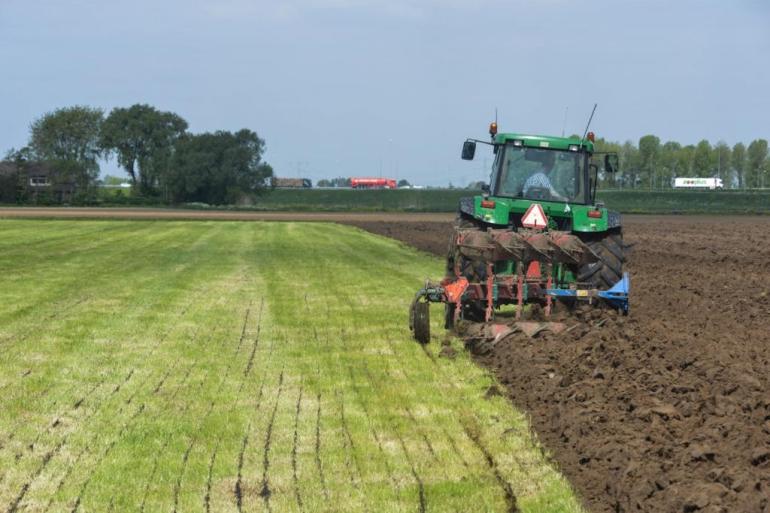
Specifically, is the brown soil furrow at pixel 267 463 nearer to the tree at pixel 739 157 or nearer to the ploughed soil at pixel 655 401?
the ploughed soil at pixel 655 401

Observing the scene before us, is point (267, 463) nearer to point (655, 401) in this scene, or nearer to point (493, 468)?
point (493, 468)

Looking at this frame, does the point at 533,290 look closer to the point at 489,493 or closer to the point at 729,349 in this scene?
the point at 729,349

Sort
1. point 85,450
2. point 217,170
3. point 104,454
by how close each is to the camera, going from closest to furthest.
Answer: point 104,454 → point 85,450 → point 217,170

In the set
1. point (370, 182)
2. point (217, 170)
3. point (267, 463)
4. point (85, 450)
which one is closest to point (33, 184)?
point (217, 170)

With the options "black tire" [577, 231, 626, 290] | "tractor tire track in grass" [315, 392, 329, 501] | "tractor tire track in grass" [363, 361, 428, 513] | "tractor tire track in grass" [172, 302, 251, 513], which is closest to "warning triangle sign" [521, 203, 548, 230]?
"black tire" [577, 231, 626, 290]

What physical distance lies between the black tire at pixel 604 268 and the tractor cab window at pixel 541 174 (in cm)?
135

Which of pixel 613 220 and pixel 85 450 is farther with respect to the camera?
pixel 613 220

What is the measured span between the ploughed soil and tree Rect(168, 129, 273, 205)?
3647 inches

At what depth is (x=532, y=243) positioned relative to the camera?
12789 millimetres

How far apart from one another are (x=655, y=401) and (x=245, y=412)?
3338 mm

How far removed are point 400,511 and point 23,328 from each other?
8.82 m

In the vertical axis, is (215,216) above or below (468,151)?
below

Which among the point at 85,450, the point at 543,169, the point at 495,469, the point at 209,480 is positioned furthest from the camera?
the point at 543,169

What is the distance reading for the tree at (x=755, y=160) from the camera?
534ft
